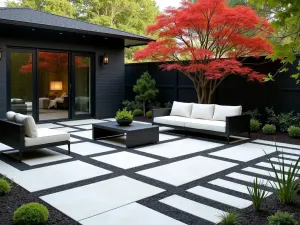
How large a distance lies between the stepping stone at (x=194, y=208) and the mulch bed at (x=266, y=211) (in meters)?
0.24

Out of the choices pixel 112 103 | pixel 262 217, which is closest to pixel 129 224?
pixel 262 217

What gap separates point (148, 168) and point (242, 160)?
161 cm

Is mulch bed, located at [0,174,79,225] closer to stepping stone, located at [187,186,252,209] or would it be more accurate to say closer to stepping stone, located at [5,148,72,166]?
stepping stone, located at [5,148,72,166]

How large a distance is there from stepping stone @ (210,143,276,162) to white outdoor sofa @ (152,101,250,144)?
438 mm

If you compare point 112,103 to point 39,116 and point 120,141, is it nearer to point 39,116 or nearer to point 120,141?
point 39,116

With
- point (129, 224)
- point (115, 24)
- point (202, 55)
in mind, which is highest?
point (115, 24)

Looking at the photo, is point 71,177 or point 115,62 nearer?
point 71,177

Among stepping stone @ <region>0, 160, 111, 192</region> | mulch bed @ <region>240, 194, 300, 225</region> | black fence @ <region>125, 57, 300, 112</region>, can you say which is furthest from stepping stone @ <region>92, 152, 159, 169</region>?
black fence @ <region>125, 57, 300, 112</region>

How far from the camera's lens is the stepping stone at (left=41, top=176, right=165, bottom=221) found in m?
3.02

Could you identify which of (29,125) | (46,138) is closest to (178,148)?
(46,138)

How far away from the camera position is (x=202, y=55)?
7.65 m

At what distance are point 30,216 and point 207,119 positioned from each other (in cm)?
529

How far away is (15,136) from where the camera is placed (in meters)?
4.82

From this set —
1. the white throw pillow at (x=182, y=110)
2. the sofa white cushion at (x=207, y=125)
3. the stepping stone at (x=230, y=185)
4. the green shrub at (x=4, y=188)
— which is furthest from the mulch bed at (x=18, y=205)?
the white throw pillow at (x=182, y=110)
